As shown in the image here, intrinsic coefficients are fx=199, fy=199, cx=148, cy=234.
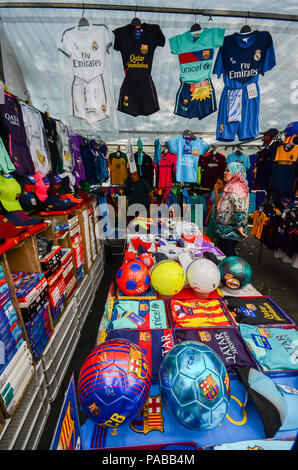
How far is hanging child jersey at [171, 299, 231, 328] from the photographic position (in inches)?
66.0

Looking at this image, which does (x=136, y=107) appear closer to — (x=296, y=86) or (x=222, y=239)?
(x=222, y=239)

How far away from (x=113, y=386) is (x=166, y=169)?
592cm

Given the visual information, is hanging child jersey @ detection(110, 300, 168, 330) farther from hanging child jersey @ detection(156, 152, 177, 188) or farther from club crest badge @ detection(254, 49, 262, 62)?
hanging child jersey @ detection(156, 152, 177, 188)

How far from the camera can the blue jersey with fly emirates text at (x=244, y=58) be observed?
261cm

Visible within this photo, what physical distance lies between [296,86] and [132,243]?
371 cm

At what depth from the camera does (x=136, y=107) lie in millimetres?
2871

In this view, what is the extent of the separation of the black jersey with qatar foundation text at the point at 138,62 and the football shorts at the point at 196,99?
63cm

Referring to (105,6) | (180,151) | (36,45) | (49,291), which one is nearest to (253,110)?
(180,151)

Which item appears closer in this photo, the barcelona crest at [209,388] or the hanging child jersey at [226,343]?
the barcelona crest at [209,388]

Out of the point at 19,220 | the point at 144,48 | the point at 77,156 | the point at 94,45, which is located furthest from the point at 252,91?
the point at 19,220

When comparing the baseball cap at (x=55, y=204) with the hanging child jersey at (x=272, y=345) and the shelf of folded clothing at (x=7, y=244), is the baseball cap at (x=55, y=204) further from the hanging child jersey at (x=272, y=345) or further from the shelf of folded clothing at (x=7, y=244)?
the hanging child jersey at (x=272, y=345)

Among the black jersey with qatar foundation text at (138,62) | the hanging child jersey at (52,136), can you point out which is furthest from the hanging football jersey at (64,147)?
the black jersey with qatar foundation text at (138,62)

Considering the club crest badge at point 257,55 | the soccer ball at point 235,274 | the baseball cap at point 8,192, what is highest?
the club crest badge at point 257,55

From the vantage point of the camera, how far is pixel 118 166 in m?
6.36
